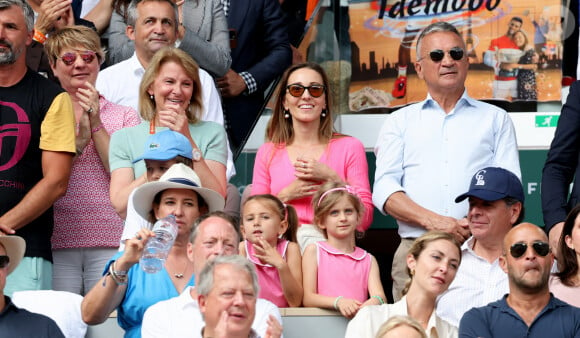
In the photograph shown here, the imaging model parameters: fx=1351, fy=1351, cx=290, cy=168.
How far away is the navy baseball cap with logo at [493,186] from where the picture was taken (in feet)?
25.6

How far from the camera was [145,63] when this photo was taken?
914 centimetres

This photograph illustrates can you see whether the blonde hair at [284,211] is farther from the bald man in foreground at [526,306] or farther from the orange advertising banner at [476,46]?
the orange advertising banner at [476,46]

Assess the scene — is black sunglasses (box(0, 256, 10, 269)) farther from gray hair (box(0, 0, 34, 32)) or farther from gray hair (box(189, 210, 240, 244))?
gray hair (box(0, 0, 34, 32))

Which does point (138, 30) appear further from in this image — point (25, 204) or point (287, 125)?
point (25, 204)

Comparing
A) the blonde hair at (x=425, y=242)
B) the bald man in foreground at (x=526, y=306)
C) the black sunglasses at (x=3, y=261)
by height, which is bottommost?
the bald man in foreground at (x=526, y=306)

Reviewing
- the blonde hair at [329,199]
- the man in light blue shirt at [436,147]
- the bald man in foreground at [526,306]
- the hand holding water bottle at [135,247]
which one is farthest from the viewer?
the man in light blue shirt at [436,147]

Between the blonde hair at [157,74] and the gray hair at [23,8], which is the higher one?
the gray hair at [23,8]

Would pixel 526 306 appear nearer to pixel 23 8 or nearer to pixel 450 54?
pixel 450 54

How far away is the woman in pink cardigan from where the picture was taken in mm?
8344

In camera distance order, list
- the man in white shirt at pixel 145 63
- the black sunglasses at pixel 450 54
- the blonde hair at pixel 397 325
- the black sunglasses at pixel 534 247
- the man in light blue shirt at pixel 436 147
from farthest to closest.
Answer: the man in white shirt at pixel 145 63 → the black sunglasses at pixel 450 54 → the man in light blue shirt at pixel 436 147 → the black sunglasses at pixel 534 247 → the blonde hair at pixel 397 325

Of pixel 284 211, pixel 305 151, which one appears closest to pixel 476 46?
pixel 305 151

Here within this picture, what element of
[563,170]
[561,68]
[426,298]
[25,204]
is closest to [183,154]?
[25,204]

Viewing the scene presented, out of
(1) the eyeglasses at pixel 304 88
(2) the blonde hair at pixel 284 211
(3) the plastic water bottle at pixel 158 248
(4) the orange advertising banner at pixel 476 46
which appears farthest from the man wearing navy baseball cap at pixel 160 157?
(4) the orange advertising banner at pixel 476 46

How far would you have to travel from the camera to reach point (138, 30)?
359 inches
